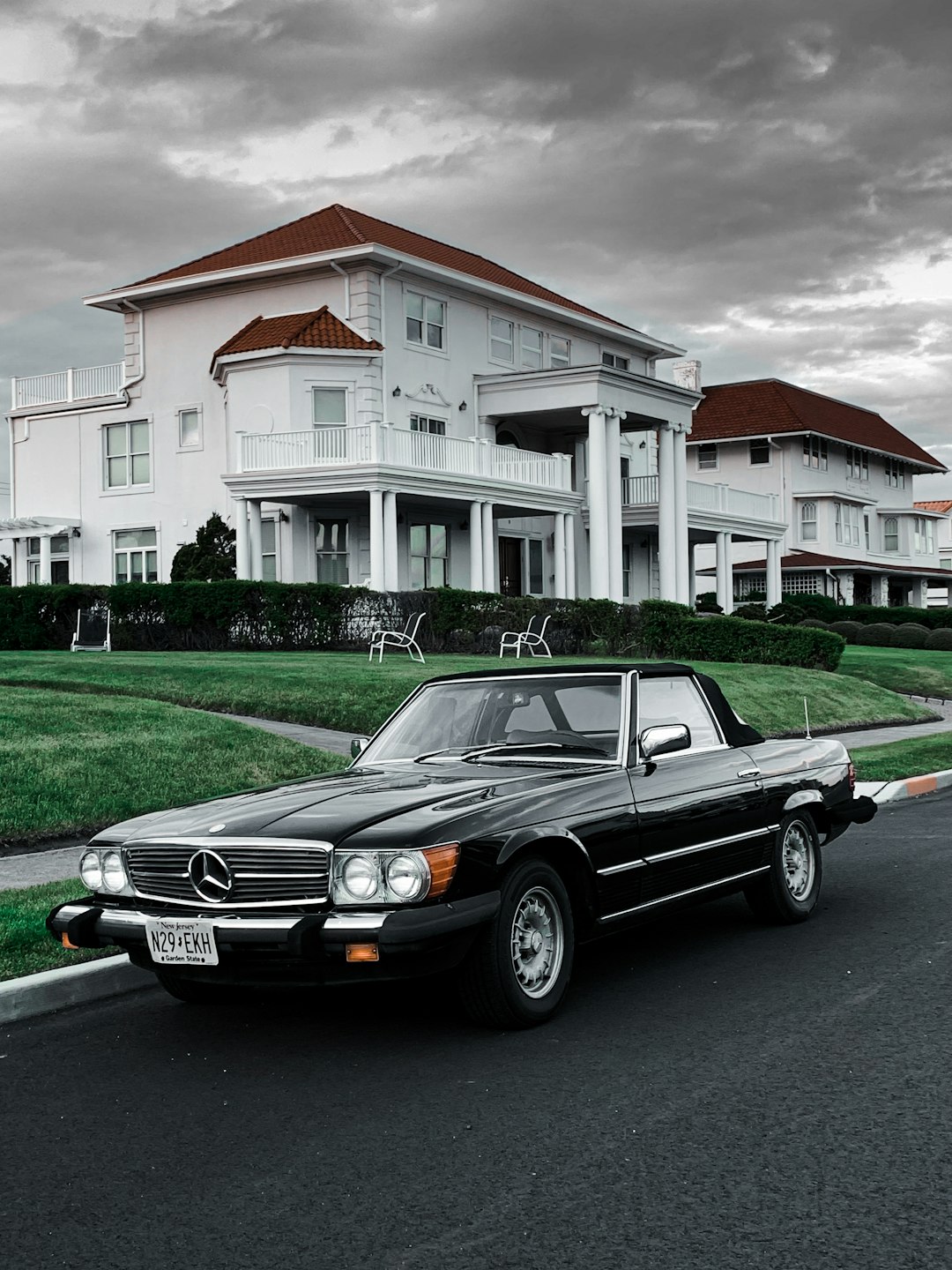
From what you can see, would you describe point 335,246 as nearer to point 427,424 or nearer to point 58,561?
point 427,424

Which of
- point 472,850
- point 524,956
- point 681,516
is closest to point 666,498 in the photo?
point 681,516

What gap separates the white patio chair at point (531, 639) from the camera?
25250 millimetres

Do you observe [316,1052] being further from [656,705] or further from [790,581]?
[790,581]

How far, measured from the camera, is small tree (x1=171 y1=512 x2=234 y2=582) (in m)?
31.9

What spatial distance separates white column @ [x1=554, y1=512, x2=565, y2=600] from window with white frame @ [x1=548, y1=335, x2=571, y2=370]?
584 centimetres

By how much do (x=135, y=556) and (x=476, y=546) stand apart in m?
9.92

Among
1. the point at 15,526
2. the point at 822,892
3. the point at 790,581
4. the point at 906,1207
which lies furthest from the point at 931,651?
the point at 906,1207

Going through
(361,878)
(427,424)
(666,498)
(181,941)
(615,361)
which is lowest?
(181,941)

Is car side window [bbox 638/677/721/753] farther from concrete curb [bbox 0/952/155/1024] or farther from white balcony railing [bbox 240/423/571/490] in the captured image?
white balcony railing [bbox 240/423/571/490]

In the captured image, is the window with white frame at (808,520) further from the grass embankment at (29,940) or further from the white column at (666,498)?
the grass embankment at (29,940)

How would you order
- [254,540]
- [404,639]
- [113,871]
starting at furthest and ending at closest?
1. [254,540]
2. [404,639]
3. [113,871]

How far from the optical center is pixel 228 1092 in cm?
505

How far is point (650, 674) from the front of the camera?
7.43 metres

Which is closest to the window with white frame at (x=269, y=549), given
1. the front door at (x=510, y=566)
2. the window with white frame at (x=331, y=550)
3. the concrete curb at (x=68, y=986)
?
the window with white frame at (x=331, y=550)
